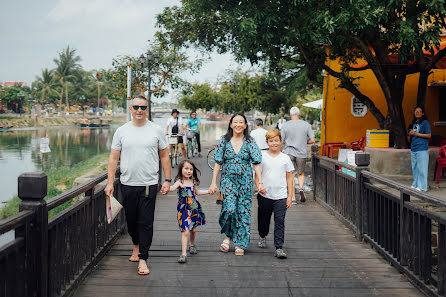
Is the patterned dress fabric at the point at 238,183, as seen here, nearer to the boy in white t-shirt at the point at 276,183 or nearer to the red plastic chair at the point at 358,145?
the boy in white t-shirt at the point at 276,183

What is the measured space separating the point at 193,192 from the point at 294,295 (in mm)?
1725

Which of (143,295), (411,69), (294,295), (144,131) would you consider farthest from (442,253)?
(411,69)

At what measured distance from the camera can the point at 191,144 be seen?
17.8 meters

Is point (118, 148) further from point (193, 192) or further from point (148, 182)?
point (193, 192)

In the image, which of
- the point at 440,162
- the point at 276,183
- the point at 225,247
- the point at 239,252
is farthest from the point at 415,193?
the point at 440,162

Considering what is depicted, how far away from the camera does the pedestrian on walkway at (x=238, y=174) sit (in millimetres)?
5516

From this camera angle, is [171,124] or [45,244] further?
[171,124]

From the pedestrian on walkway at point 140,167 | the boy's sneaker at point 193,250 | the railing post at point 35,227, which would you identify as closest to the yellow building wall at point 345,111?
the boy's sneaker at point 193,250

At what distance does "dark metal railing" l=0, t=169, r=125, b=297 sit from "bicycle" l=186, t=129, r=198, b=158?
11.9 m

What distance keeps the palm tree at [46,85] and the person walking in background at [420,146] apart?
90.7 meters

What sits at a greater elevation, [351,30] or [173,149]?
[351,30]

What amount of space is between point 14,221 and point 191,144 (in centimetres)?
1477

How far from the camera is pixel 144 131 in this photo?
4863 mm

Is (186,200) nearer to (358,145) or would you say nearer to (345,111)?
(358,145)
